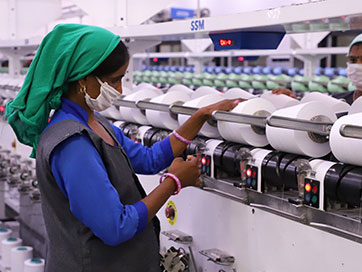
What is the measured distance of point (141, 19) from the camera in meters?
3.44

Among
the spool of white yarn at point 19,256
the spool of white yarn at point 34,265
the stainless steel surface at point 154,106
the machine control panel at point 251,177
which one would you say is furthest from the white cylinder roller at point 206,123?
the spool of white yarn at point 19,256

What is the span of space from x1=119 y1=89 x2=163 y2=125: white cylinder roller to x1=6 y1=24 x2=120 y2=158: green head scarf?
1.16m

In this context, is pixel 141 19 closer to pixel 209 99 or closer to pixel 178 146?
A: pixel 209 99

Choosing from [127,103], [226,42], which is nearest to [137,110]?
[127,103]

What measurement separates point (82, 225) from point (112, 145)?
0.90ft

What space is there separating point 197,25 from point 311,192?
3.12 feet

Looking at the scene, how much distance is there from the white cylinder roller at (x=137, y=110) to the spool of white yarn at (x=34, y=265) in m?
1.25

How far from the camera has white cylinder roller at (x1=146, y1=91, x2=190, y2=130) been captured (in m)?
2.63

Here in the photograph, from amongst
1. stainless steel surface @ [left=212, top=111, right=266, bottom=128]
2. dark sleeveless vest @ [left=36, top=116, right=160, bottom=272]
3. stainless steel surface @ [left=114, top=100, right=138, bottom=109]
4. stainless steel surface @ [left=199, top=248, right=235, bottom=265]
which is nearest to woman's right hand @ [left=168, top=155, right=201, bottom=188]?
dark sleeveless vest @ [left=36, top=116, right=160, bottom=272]

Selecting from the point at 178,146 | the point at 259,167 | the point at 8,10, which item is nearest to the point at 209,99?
the point at 178,146

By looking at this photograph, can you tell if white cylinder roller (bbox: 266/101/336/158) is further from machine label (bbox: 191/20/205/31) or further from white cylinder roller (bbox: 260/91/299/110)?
machine label (bbox: 191/20/205/31)

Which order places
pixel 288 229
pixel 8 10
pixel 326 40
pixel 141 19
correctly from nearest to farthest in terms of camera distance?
pixel 288 229 → pixel 141 19 → pixel 8 10 → pixel 326 40

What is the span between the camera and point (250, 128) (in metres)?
2.14

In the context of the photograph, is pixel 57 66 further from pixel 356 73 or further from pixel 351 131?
pixel 356 73
